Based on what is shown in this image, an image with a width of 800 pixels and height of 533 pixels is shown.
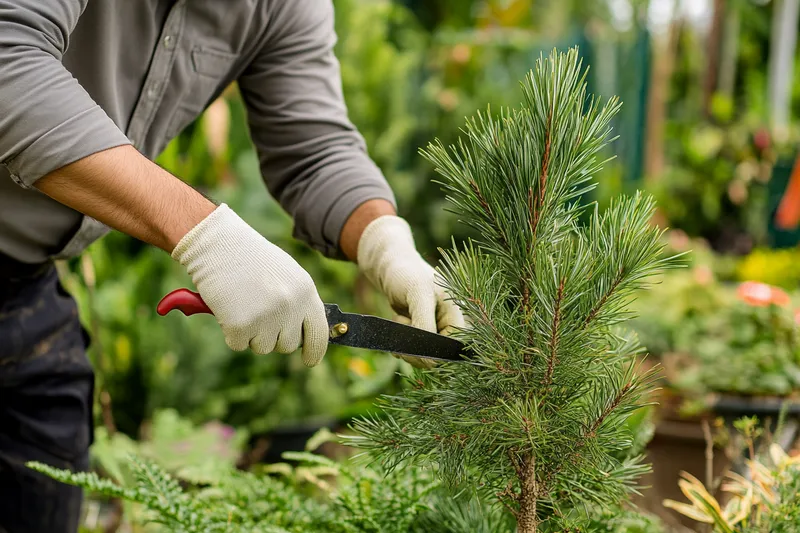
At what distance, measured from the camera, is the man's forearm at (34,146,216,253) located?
1.07 m

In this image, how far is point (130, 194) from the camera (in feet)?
3.58

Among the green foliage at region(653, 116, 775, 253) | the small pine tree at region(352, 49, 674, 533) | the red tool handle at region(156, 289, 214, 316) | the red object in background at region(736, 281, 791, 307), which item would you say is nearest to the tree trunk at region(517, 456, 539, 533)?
the small pine tree at region(352, 49, 674, 533)

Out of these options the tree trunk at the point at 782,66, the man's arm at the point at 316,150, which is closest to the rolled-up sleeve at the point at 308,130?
the man's arm at the point at 316,150

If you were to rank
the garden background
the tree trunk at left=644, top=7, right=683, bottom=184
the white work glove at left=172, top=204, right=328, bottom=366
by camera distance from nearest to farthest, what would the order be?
the white work glove at left=172, top=204, right=328, bottom=366, the garden background, the tree trunk at left=644, top=7, right=683, bottom=184

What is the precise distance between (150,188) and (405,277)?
47 cm

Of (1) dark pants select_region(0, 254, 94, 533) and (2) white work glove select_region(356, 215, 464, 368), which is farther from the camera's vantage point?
(1) dark pants select_region(0, 254, 94, 533)

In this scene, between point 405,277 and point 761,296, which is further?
point 761,296

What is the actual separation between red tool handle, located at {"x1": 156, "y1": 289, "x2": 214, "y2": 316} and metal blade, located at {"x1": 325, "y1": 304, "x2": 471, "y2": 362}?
0.61 feet

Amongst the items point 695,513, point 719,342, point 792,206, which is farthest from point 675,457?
point 792,206

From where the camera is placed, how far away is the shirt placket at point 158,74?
1415 mm

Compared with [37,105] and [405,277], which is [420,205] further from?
[37,105]

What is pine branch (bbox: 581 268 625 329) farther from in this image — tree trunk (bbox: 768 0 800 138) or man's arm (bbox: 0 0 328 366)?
tree trunk (bbox: 768 0 800 138)

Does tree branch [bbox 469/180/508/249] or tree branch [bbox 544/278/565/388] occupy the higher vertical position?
tree branch [bbox 469/180/508/249]

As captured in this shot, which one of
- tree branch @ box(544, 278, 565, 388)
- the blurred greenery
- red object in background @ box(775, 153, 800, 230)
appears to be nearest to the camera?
tree branch @ box(544, 278, 565, 388)
